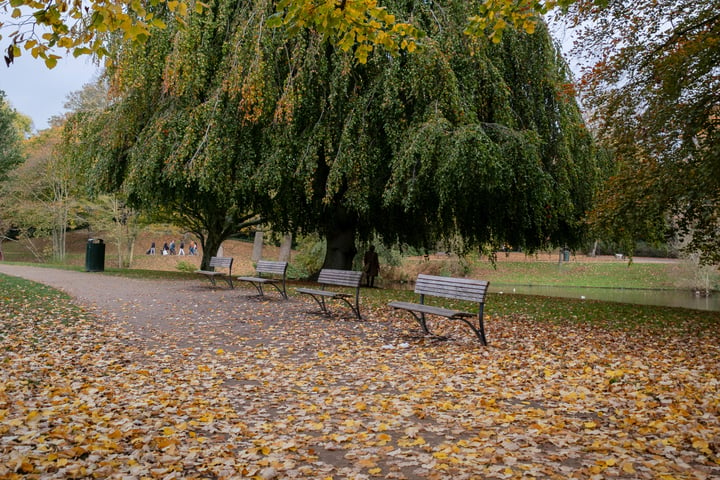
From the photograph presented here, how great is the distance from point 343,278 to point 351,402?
196 inches

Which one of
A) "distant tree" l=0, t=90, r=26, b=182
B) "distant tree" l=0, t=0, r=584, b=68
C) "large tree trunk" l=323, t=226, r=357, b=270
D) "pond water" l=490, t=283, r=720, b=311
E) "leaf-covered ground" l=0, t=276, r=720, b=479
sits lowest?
"pond water" l=490, t=283, r=720, b=311

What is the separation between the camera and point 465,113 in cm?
1207

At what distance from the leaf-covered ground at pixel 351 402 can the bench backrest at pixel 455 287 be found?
617mm

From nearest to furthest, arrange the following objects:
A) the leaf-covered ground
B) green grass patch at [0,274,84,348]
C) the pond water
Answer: the leaf-covered ground < green grass patch at [0,274,84,348] < the pond water

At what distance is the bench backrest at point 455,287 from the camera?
22.8 ft

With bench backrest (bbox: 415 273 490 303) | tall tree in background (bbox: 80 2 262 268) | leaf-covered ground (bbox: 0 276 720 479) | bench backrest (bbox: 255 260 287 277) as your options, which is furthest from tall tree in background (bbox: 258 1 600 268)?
leaf-covered ground (bbox: 0 276 720 479)

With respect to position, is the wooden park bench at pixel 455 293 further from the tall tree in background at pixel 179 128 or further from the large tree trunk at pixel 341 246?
the large tree trunk at pixel 341 246

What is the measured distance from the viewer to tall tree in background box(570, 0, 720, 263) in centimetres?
830

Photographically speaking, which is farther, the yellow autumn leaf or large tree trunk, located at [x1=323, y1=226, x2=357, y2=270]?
large tree trunk, located at [x1=323, y1=226, x2=357, y2=270]

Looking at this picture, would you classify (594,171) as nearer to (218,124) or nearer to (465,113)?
(465,113)

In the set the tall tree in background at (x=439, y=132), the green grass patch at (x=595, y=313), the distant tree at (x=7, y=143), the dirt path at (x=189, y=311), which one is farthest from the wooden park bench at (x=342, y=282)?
the distant tree at (x=7, y=143)

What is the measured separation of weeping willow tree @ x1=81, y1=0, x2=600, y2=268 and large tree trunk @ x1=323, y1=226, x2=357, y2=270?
119 centimetres

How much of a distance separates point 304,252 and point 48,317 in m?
15.7

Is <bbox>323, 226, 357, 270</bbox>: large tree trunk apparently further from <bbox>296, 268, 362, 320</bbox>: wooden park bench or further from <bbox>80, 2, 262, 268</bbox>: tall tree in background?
<bbox>296, 268, 362, 320</bbox>: wooden park bench
